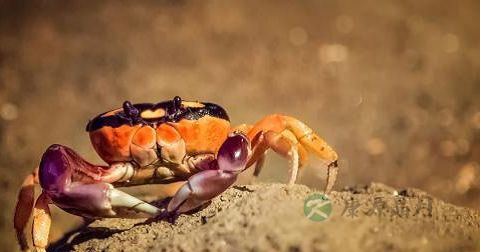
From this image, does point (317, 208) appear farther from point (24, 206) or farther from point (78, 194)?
point (24, 206)

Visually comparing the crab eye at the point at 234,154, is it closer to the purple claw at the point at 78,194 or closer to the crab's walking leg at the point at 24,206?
the purple claw at the point at 78,194

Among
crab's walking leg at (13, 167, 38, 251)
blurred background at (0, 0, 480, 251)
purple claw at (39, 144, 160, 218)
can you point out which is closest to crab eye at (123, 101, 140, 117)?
purple claw at (39, 144, 160, 218)

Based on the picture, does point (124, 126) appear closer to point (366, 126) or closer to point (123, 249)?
point (123, 249)

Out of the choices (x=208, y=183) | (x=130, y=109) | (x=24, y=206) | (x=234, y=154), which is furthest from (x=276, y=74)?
(x=208, y=183)

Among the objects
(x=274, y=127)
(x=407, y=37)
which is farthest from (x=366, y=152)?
(x=274, y=127)

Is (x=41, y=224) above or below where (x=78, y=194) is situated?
below

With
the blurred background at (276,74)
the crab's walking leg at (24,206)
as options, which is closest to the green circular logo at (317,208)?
the crab's walking leg at (24,206)
